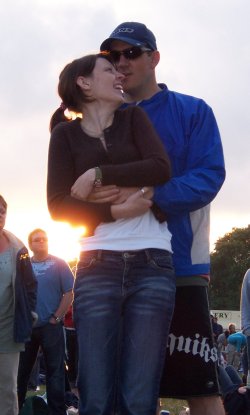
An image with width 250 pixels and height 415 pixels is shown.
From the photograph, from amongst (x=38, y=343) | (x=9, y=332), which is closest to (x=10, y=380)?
(x=9, y=332)

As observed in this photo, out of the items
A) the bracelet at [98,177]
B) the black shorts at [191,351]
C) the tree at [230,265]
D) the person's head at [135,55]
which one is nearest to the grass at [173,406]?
the black shorts at [191,351]

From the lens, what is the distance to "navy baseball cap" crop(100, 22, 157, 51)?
4254 millimetres

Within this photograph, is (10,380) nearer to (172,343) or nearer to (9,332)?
(9,332)

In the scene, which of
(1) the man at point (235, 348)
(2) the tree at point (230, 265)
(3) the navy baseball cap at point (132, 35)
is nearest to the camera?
(3) the navy baseball cap at point (132, 35)

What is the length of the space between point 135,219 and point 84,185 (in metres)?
0.29

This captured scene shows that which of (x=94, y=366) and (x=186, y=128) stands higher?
(x=186, y=128)

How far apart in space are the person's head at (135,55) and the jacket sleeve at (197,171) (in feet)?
1.03

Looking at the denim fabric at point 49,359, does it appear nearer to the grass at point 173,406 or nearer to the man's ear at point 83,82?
the grass at point 173,406

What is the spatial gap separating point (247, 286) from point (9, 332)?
9.89ft

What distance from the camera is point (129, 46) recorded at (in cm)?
428

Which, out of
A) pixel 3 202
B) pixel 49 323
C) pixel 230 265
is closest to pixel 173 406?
pixel 49 323

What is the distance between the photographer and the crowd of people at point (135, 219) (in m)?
3.54

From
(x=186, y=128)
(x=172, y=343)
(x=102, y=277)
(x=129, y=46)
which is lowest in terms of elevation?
(x=172, y=343)

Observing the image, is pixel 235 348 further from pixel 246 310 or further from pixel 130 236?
pixel 130 236
